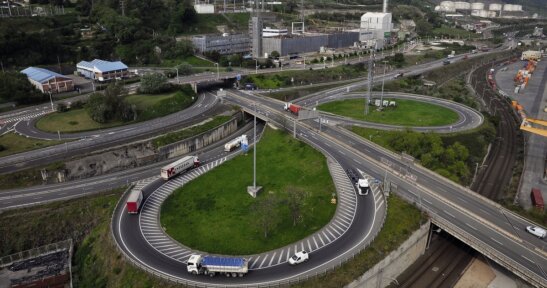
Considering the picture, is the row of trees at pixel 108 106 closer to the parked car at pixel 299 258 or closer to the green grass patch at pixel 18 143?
the green grass patch at pixel 18 143

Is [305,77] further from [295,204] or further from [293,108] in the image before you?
[295,204]

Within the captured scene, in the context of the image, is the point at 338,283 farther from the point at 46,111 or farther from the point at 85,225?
the point at 46,111

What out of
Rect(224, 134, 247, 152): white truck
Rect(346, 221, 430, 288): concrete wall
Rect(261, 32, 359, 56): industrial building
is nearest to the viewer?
Rect(346, 221, 430, 288): concrete wall

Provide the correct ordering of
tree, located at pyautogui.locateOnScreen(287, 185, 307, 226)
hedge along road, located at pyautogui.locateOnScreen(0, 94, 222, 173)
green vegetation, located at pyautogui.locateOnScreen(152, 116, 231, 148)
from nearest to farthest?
tree, located at pyautogui.locateOnScreen(287, 185, 307, 226)
hedge along road, located at pyautogui.locateOnScreen(0, 94, 222, 173)
green vegetation, located at pyautogui.locateOnScreen(152, 116, 231, 148)

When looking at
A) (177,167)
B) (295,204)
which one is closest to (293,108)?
(177,167)

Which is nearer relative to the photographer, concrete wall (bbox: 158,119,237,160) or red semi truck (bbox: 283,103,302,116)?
concrete wall (bbox: 158,119,237,160)

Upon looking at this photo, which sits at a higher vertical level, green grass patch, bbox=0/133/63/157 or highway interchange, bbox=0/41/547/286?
green grass patch, bbox=0/133/63/157

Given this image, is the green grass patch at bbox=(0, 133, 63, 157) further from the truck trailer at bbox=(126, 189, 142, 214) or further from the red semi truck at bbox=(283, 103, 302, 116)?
the red semi truck at bbox=(283, 103, 302, 116)

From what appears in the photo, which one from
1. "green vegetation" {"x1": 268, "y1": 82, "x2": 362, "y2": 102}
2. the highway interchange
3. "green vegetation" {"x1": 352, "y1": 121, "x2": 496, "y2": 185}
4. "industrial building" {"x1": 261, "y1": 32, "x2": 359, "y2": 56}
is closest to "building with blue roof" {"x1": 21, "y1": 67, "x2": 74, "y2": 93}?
the highway interchange

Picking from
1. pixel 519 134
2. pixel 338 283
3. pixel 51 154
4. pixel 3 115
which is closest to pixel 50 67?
pixel 3 115
